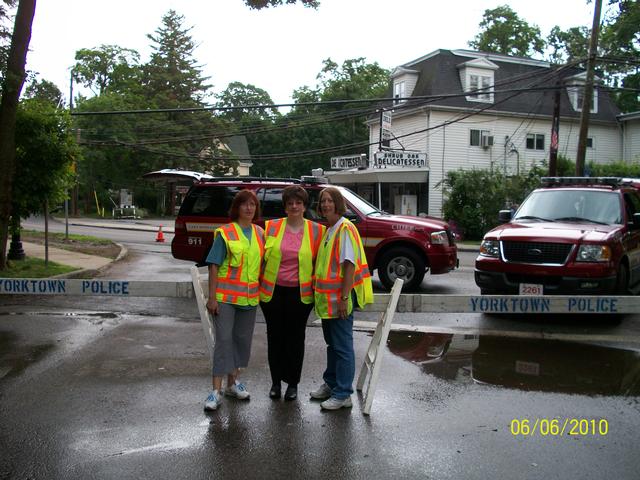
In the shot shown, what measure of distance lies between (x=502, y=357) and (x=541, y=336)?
4.01 ft

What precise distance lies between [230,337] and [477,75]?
101ft

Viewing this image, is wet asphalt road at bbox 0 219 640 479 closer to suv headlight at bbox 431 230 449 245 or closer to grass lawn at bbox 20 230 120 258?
suv headlight at bbox 431 230 449 245

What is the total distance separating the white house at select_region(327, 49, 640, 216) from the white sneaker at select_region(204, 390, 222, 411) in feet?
82.3

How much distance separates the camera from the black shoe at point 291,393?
498 cm

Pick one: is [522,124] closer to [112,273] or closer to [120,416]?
[112,273]

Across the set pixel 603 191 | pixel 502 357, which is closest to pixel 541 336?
pixel 502 357

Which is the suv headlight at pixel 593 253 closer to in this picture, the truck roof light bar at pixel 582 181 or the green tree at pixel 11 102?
the truck roof light bar at pixel 582 181

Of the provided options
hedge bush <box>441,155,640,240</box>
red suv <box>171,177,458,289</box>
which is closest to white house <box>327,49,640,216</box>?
hedge bush <box>441,155,640,240</box>

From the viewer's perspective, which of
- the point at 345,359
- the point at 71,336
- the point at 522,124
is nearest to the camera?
the point at 345,359

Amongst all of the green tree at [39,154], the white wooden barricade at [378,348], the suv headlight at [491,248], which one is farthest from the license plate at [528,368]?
the green tree at [39,154]

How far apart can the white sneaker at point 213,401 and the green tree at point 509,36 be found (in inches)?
2122

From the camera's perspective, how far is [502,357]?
Result: 21.1ft

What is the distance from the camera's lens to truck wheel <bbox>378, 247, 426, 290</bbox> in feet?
33.9

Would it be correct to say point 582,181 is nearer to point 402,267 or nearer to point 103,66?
point 402,267
